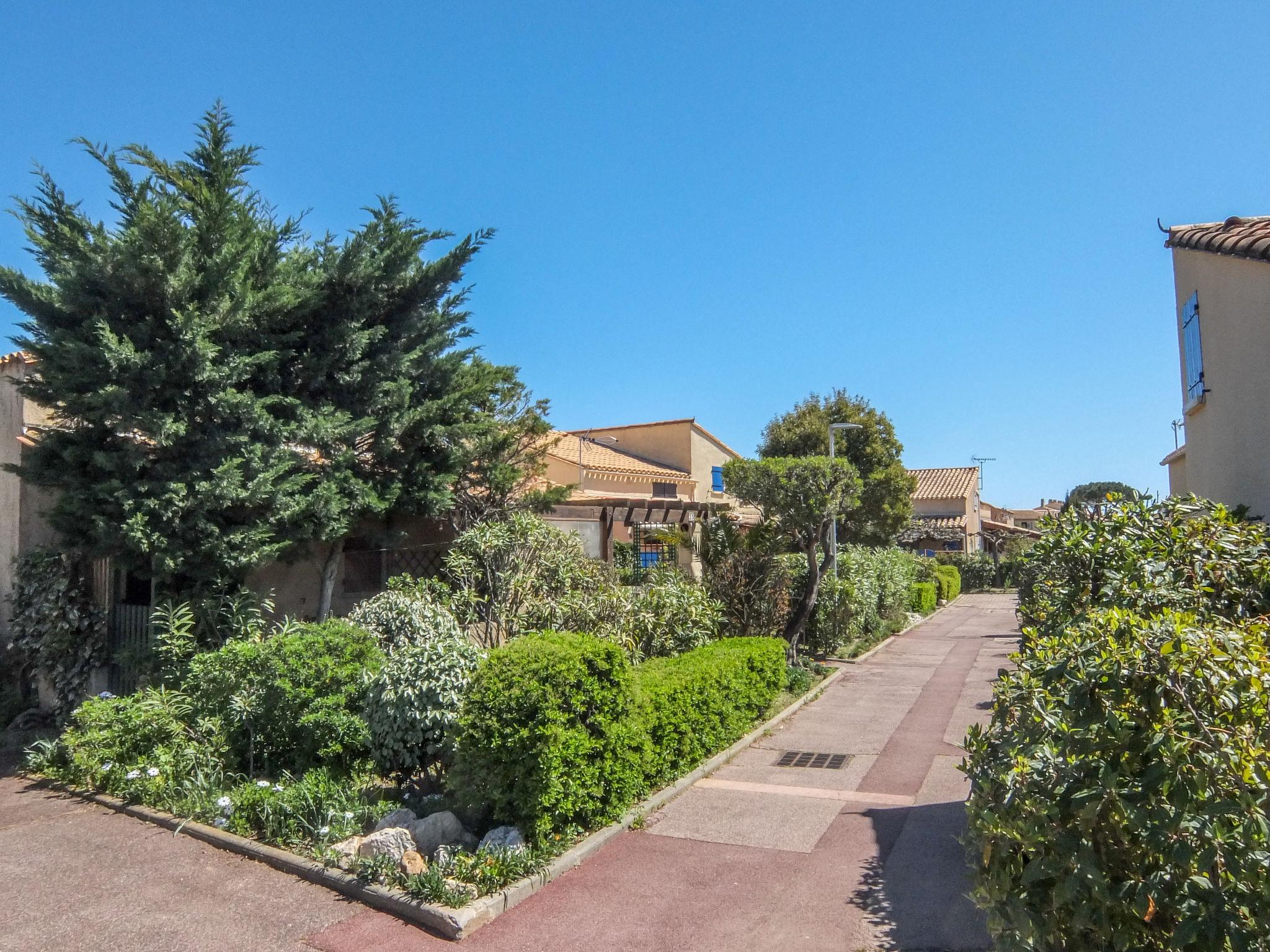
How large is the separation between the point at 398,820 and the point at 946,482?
50244 mm

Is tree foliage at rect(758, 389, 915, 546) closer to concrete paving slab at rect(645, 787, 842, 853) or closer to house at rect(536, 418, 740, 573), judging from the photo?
house at rect(536, 418, 740, 573)

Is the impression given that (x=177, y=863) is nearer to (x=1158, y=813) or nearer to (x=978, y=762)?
(x=978, y=762)

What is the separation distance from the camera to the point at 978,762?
3.45m

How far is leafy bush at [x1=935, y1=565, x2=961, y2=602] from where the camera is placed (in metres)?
34.8

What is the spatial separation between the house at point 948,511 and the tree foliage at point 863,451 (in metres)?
15.8

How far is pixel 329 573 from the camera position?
11.2m

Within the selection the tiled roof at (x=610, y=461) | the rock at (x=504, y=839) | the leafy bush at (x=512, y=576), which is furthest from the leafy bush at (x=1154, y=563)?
the tiled roof at (x=610, y=461)

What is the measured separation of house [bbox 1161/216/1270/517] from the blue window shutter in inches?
0.4

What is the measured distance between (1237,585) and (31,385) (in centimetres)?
1143

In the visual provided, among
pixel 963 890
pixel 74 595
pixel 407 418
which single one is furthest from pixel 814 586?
pixel 74 595

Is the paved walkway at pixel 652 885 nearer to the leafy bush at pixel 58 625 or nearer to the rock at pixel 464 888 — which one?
the rock at pixel 464 888

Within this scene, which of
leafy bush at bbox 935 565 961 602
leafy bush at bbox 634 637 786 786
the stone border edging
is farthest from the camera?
leafy bush at bbox 935 565 961 602

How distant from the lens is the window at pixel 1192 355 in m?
8.17

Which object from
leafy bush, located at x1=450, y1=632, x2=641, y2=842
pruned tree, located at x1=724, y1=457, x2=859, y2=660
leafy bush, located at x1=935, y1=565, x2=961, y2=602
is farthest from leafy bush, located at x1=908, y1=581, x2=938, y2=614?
leafy bush, located at x1=450, y1=632, x2=641, y2=842
